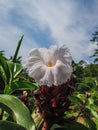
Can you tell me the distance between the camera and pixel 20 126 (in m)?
0.90

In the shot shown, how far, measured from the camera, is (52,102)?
3.18ft

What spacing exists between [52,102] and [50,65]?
0.11 metres

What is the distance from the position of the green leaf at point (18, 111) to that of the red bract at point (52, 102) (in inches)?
2.1

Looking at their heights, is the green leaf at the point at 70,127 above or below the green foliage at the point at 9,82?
below

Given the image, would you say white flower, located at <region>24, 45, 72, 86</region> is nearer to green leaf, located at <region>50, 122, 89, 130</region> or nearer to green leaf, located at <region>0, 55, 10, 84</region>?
green leaf, located at <region>50, 122, 89, 130</region>

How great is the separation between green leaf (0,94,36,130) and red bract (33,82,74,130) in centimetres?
5

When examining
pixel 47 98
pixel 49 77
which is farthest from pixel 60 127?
pixel 49 77

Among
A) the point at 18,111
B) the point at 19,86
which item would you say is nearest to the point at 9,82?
the point at 19,86

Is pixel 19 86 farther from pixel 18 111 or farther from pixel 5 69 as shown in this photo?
pixel 18 111

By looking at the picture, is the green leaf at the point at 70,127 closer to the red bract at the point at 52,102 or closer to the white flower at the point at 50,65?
the red bract at the point at 52,102

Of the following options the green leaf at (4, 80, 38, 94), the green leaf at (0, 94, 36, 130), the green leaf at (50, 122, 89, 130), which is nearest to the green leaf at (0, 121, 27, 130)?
the green leaf at (0, 94, 36, 130)

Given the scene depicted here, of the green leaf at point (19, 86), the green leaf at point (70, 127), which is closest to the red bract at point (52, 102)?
the green leaf at point (70, 127)

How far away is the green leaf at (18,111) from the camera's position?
93 centimetres

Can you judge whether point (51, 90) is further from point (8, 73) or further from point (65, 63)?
point (8, 73)
